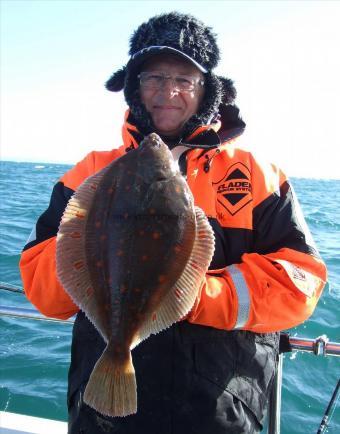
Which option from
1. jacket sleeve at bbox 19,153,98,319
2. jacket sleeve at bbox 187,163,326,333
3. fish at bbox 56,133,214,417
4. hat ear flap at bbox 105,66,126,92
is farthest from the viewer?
hat ear flap at bbox 105,66,126,92

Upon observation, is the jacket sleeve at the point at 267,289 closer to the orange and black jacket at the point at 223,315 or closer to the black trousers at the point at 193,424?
the orange and black jacket at the point at 223,315

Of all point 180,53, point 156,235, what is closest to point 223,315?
point 156,235

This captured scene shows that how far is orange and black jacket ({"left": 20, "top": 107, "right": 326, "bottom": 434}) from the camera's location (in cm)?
224

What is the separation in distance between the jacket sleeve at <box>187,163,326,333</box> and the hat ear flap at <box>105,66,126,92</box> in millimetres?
1735

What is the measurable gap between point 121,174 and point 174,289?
645 millimetres

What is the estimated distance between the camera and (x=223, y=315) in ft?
7.30

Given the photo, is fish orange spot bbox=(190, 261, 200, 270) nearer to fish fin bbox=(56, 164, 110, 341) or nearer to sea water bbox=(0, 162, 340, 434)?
fish fin bbox=(56, 164, 110, 341)

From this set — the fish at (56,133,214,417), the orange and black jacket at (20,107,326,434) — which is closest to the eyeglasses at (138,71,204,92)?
the orange and black jacket at (20,107,326,434)

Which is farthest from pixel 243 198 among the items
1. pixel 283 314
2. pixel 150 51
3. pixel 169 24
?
pixel 169 24

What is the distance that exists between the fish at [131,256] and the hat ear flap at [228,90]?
128 centimetres

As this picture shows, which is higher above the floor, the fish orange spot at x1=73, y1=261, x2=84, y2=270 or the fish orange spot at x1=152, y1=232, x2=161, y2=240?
the fish orange spot at x1=152, y1=232, x2=161, y2=240

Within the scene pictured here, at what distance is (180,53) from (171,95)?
0.97ft

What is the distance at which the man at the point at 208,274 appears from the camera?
224 centimetres

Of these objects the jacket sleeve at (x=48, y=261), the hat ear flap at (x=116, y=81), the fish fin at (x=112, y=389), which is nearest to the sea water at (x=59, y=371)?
the jacket sleeve at (x=48, y=261)
